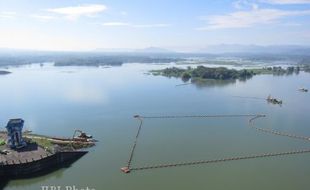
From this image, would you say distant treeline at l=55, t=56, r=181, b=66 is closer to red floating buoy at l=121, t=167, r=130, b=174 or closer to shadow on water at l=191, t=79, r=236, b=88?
shadow on water at l=191, t=79, r=236, b=88

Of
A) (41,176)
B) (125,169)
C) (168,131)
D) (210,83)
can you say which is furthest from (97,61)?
(125,169)

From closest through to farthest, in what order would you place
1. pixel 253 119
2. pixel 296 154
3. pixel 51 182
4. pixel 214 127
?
pixel 51 182
pixel 296 154
pixel 214 127
pixel 253 119

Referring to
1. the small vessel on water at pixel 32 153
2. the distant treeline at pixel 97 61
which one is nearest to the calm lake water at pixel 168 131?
the small vessel on water at pixel 32 153

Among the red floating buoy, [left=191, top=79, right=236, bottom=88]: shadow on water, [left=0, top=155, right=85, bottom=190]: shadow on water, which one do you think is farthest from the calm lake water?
[left=191, top=79, right=236, bottom=88]: shadow on water

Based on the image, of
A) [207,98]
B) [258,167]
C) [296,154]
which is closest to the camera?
[258,167]

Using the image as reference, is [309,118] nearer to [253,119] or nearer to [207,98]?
[253,119]

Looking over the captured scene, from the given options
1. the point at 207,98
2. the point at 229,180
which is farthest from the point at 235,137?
the point at 207,98

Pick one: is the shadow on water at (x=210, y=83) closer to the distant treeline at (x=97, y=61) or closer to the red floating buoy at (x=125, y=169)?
the red floating buoy at (x=125, y=169)
